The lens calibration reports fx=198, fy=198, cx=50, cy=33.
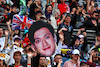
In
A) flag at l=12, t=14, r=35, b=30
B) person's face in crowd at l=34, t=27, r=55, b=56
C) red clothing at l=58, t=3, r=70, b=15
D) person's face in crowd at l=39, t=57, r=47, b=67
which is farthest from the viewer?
red clothing at l=58, t=3, r=70, b=15

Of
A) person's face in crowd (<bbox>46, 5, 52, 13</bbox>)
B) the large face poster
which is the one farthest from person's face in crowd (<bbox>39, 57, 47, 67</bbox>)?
person's face in crowd (<bbox>46, 5, 52, 13</bbox>)

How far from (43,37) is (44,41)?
0.53ft

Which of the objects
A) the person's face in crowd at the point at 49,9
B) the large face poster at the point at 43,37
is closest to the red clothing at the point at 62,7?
the person's face in crowd at the point at 49,9

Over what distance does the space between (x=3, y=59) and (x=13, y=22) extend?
163 cm

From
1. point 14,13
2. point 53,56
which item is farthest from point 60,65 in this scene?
point 14,13

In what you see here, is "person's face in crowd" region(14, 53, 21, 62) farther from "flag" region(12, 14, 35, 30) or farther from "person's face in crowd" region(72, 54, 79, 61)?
"person's face in crowd" region(72, 54, 79, 61)

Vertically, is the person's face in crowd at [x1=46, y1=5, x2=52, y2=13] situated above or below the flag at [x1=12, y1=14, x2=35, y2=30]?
above

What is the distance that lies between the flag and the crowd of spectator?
52mm

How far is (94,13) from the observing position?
788cm

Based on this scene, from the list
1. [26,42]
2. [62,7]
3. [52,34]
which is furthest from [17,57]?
[62,7]

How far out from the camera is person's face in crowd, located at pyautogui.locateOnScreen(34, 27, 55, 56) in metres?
6.70

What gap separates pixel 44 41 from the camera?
6766 millimetres

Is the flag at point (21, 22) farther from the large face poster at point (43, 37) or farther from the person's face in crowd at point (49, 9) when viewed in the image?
the person's face in crowd at point (49, 9)

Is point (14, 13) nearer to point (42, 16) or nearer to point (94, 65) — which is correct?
point (42, 16)
